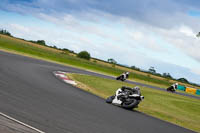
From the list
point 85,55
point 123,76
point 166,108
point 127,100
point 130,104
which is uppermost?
point 85,55

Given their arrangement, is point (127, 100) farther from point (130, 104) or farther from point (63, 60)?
point (63, 60)

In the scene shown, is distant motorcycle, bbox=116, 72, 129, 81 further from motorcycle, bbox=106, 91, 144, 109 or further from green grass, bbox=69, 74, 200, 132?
motorcycle, bbox=106, 91, 144, 109

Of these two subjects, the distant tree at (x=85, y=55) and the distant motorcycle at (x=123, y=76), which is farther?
the distant tree at (x=85, y=55)

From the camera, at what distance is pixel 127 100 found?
1176cm

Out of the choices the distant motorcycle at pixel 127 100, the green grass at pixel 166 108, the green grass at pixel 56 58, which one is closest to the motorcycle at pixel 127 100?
the distant motorcycle at pixel 127 100

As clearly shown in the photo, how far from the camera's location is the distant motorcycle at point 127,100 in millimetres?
11469

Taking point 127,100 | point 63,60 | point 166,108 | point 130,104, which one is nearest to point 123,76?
point 166,108

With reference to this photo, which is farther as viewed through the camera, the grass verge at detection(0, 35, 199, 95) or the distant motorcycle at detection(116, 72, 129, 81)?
the grass verge at detection(0, 35, 199, 95)

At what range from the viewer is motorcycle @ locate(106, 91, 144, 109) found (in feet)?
37.6

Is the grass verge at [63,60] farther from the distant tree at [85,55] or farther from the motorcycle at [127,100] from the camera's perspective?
the distant tree at [85,55]

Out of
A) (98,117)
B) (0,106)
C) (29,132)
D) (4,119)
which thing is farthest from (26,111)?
(98,117)

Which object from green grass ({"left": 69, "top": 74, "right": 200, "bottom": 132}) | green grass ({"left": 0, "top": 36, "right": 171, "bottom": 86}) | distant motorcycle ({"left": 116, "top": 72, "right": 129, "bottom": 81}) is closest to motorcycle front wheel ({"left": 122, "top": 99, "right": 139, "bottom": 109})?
green grass ({"left": 69, "top": 74, "right": 200, "bottom": 132})

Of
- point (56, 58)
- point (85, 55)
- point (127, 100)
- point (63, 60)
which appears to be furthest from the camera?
point (85, 55)

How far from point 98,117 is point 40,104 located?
167 cm
